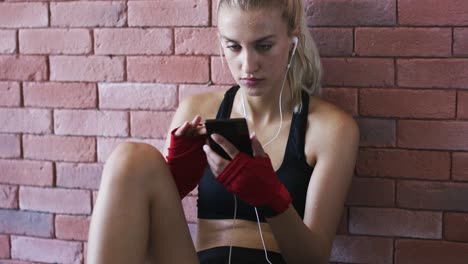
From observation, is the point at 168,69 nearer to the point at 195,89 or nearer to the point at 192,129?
the point at 195,89

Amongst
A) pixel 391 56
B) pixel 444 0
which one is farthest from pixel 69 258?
pixel 444 0

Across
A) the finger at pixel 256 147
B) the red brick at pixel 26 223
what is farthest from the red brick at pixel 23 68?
the finger at pixel 256 147

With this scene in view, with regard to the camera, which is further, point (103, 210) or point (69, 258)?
point (69, 258)

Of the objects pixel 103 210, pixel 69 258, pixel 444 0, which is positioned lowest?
pixel 69 258

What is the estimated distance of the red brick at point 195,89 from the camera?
5.20ft

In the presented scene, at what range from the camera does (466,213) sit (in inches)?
56.6

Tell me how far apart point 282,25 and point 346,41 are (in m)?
0.22

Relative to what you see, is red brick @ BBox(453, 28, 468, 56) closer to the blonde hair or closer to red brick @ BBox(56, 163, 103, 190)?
the blonde hair

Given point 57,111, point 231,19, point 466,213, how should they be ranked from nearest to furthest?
point 231,19 < point 466,213 < point 57,111

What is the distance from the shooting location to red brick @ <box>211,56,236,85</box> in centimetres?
157

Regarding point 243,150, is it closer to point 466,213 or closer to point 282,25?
point 282,25

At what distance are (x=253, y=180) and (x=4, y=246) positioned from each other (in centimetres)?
99

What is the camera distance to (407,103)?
1.44 metres

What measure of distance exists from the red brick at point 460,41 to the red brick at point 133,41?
27.2 inches
